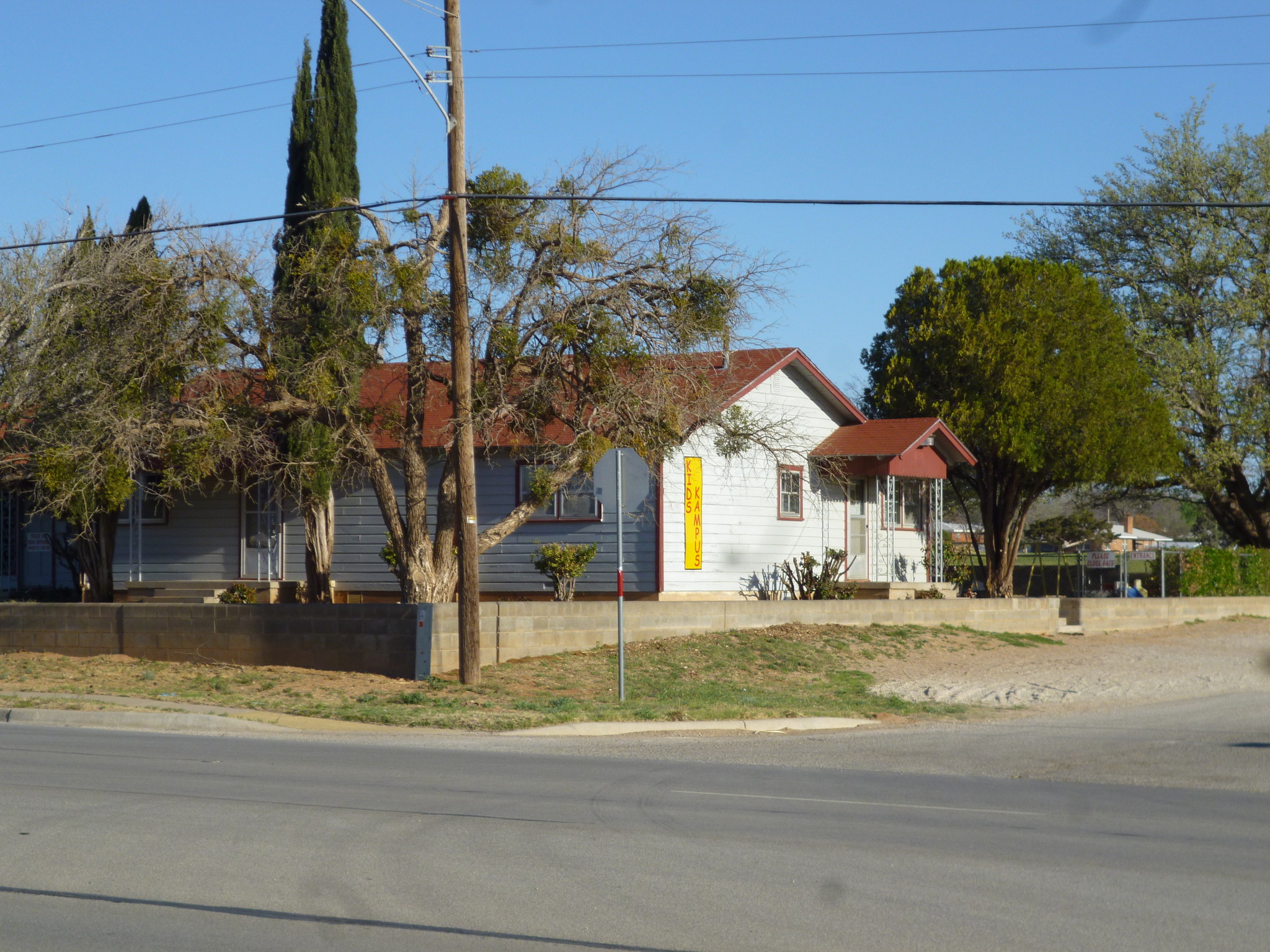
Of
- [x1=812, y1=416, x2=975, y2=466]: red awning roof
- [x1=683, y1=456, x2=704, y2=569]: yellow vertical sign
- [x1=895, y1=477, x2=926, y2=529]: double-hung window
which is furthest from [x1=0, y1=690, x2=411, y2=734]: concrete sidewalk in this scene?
[x1=895, y1=477, x2=926, y2=529]: double-hung window

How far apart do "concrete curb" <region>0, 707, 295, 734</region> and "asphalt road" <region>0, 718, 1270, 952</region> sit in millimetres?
3560

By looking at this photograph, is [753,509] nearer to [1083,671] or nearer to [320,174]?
[1083,671]

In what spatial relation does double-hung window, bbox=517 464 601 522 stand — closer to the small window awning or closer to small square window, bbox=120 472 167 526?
the small window awning

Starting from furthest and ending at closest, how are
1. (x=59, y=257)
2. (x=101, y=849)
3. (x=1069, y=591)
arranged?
(x=1069, y=591), (x=59, y=257), (x=101, y=849)

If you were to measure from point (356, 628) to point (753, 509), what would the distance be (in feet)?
32.7

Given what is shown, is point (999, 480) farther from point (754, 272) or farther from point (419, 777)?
point (419, 777)

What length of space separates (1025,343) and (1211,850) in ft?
81.0

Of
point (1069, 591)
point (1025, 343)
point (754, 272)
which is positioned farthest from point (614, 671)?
point (1069, 591)

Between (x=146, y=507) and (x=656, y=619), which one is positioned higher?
(x=146, y=507)

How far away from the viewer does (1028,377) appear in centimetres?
3152

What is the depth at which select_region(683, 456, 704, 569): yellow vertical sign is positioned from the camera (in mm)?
25719

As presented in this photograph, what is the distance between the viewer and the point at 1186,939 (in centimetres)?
605

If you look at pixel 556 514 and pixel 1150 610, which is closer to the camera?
pixel 556 514

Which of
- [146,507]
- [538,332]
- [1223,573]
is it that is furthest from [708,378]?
[1223,573]
